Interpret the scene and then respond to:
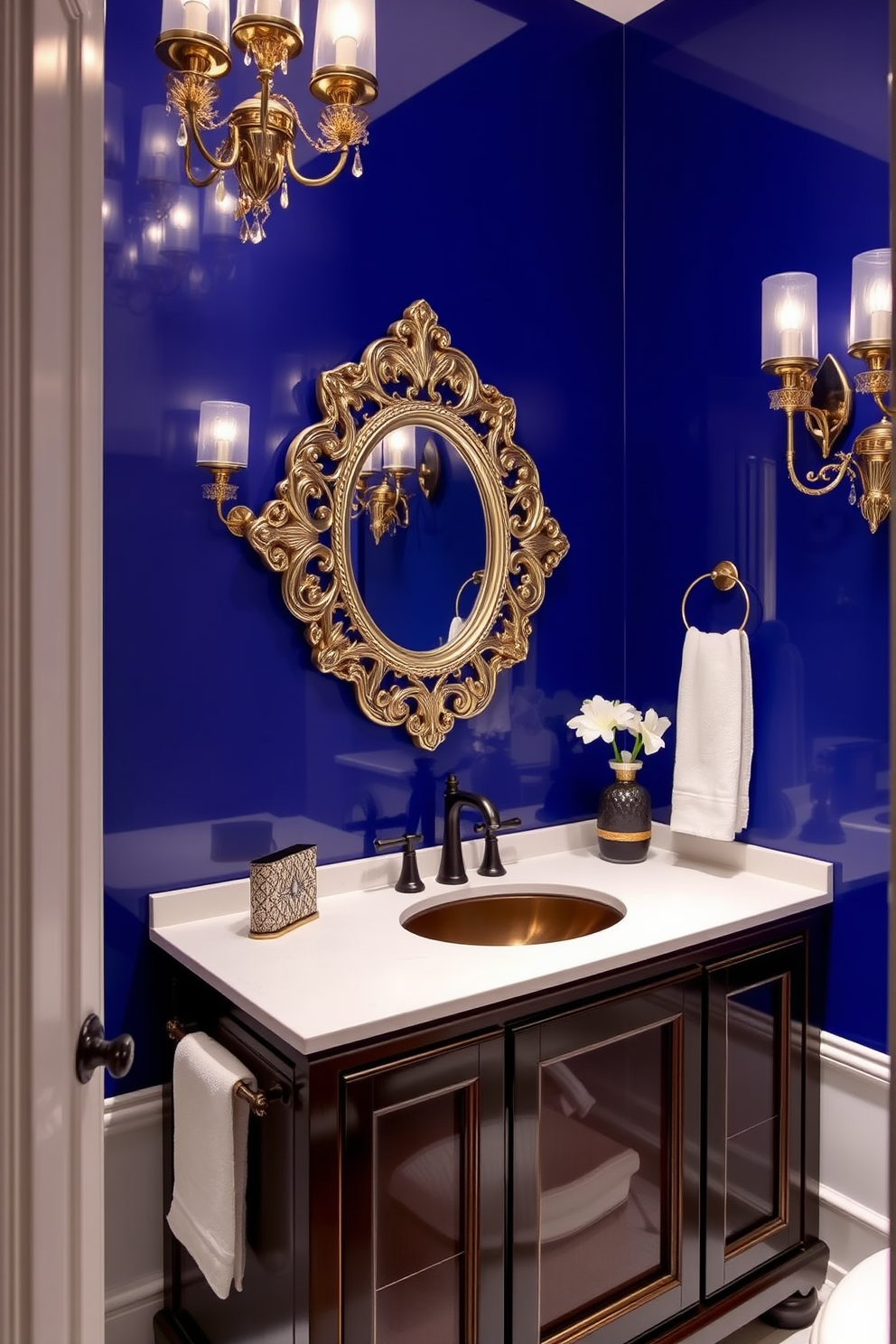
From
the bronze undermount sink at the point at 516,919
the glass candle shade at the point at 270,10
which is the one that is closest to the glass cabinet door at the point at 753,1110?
the bronze undermount sink at the point at 516,919

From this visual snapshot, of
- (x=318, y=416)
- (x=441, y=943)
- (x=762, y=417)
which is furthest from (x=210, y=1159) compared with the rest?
(x=762, y=417)

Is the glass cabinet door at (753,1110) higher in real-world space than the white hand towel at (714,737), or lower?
lower

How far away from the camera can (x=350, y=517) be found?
2.14 metres

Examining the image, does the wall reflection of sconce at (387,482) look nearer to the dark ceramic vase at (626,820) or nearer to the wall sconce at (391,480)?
the wall sconce at (391,480)

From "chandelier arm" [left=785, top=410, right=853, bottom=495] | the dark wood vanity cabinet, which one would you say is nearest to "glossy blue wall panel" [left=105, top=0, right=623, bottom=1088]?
the dark wood vanity cabinet

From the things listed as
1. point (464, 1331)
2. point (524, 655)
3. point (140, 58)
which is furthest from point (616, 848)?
point (140, 58)

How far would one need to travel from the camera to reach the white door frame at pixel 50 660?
86 cm

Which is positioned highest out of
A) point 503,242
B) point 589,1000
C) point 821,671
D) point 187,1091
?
point 503,242

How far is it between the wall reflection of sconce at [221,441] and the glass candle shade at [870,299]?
116 centimetres

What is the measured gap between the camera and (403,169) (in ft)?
7.37

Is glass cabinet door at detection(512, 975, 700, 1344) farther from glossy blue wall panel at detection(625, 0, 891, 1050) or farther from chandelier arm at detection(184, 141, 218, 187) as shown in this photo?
chandelier arm at detection(184, 141, 218, 187)

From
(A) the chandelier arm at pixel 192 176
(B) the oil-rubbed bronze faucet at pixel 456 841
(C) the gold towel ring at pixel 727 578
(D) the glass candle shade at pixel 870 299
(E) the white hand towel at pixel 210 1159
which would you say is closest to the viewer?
(E) the white hand towel at pixel 210 1159

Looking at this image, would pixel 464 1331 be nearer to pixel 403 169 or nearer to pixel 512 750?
pixel 512 750

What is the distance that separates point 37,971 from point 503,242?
2.05 m
